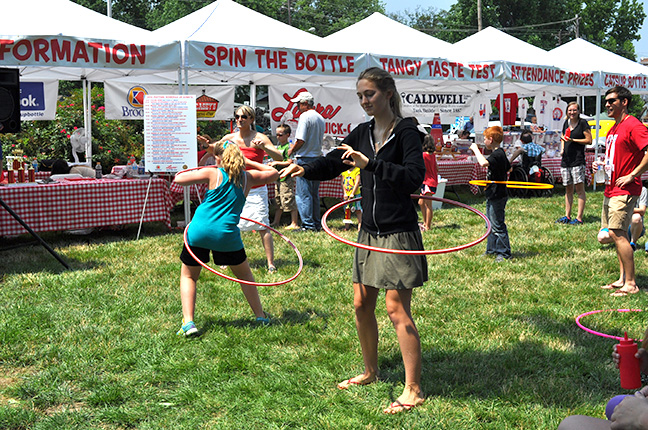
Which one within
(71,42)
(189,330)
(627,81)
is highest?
(627,81)

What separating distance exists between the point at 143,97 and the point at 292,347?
9.86 metres

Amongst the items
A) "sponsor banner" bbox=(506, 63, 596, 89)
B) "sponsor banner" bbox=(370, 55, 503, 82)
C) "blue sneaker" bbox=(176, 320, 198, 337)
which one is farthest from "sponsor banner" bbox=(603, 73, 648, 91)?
"blue sneaker" bbox=(176, 320, 198, 337)

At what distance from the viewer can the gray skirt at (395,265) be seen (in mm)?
3607

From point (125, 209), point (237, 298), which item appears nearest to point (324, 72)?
point (125, 209)

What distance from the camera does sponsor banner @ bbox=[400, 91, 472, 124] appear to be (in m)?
16.9

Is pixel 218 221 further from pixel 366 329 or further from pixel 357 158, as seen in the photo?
pixel 357 158

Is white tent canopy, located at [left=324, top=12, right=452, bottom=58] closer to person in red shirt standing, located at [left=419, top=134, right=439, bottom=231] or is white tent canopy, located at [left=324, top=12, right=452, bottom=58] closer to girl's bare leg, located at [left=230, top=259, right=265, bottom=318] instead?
person in red shirt standing, located at [left=419, top=134, right=439, bottom=231]

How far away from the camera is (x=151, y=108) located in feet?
29.5

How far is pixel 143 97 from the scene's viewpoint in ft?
44.0

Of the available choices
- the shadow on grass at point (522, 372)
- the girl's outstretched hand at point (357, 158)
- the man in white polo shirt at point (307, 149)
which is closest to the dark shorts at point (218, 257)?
the shadow on grass at point (522, 372)

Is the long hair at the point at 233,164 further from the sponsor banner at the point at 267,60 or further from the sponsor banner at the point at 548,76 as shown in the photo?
the sponsor banner at the point at 548,76

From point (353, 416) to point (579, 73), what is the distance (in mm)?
13383

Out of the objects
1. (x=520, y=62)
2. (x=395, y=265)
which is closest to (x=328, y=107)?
(x=520, y=62)

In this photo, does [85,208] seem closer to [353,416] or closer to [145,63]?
[145,63]
